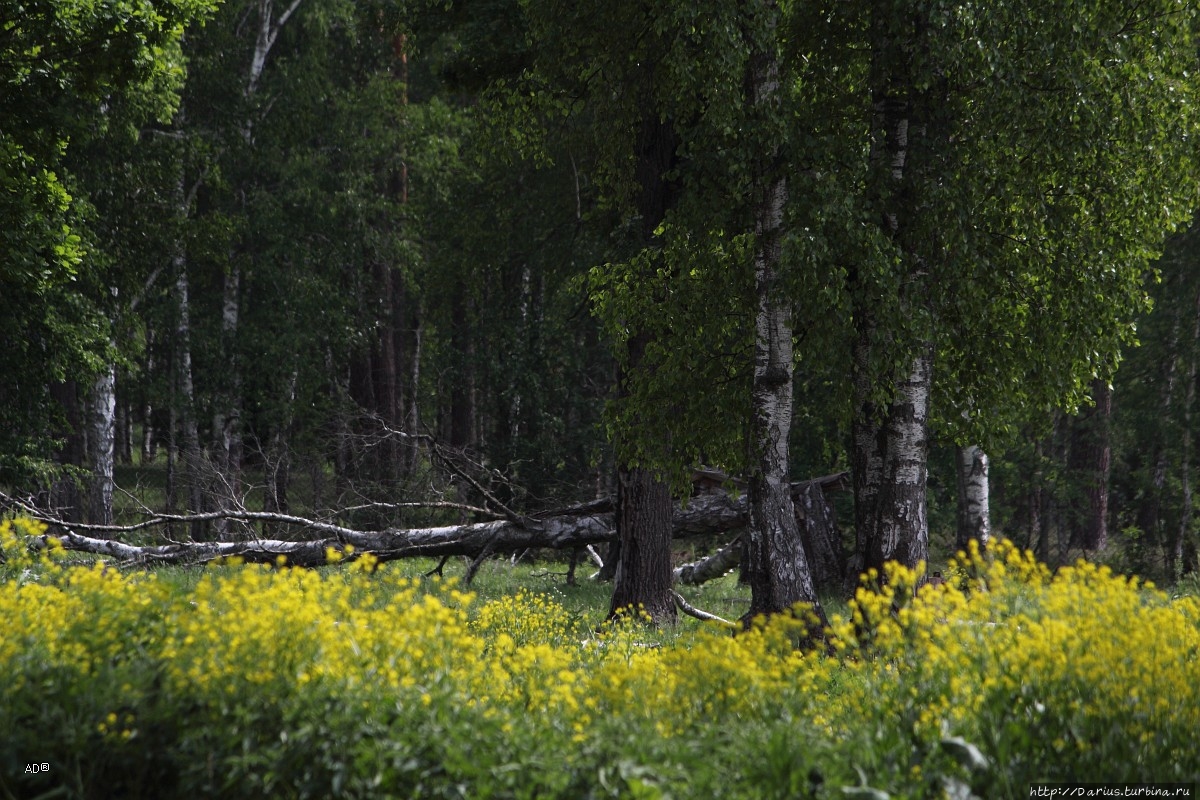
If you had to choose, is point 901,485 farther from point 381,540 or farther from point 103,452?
point 103,452

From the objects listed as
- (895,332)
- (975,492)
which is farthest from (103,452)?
(895,332)

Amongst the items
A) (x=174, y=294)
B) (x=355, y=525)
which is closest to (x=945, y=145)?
(x=355, y=525)

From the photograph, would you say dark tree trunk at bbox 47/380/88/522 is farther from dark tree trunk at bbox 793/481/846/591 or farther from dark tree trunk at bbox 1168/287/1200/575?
dark tree trunk at bbox 1168/287/1200/575

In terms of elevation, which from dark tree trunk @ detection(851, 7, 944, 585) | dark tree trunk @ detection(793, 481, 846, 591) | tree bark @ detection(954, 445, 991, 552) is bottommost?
dark tree trunk @ detection(793, 481, 846, 591)

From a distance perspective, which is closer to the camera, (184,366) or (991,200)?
(991,200)

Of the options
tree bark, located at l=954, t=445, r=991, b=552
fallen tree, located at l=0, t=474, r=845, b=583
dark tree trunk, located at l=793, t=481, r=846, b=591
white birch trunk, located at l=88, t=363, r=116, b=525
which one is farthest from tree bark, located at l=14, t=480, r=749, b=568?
dark tree trunk, located at l=793, t=481, r=846, b=591

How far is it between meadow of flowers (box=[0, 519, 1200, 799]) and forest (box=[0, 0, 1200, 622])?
353 centimetres

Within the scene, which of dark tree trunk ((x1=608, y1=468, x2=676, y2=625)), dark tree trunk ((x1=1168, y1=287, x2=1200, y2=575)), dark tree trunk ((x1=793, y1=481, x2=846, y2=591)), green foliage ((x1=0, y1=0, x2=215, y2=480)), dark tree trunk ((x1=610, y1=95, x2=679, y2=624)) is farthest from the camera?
dark tree trunk ((x1=1168, y1=287, x2=1200, y2=575))

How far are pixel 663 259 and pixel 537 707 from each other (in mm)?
6145

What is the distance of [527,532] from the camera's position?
50.6 ft

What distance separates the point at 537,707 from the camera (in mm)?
5965

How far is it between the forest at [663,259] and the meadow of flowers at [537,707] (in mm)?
3528

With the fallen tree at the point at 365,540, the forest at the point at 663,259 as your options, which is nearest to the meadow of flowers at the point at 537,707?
the forest at the point at 663,259

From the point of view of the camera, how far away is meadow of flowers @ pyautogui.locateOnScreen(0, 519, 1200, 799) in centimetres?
474
